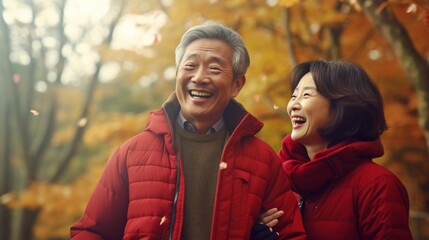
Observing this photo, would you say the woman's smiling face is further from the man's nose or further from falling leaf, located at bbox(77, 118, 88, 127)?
falling leaf, located at bbox(77, 118, 88, 127)

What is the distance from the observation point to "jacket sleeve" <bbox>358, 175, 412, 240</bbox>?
304cm

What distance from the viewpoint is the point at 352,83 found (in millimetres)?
3486

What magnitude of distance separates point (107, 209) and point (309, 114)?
1393 mm

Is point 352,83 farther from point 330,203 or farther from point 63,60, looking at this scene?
point 63,60

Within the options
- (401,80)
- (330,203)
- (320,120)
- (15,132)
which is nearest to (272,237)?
(330,203)

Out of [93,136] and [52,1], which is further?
[93,136]

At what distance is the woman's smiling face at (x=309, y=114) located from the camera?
3.49 metres

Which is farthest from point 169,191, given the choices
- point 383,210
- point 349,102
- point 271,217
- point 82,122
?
point 82,122

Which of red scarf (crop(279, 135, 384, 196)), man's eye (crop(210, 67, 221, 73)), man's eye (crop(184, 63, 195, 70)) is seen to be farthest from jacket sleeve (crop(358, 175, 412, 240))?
man's eye (crop(184, 63, 195, 70))

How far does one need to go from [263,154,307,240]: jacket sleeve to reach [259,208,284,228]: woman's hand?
3 cm

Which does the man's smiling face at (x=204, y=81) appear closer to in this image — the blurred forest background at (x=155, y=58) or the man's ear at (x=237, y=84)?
the man's ear at (x=237, y=84)

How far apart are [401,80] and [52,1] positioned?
5.86 meters

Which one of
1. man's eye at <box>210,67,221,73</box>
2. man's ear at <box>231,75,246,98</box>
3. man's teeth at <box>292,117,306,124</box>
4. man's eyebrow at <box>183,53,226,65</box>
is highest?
man's eyebrow at <box>183,53,226,65</box>

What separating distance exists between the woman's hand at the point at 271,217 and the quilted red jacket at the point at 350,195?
0.47 m
